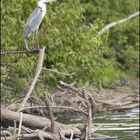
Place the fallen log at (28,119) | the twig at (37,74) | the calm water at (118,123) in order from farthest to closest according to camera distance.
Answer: the calm water at (118,123), the fallen log at (28,119), the twig at (37,74)

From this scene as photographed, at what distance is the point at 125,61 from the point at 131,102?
9.07 m

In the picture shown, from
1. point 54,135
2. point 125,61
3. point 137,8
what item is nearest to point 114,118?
point 54,135

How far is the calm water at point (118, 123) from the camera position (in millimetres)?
14806

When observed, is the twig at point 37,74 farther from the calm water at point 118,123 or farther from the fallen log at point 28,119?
the calm water at point 118,123

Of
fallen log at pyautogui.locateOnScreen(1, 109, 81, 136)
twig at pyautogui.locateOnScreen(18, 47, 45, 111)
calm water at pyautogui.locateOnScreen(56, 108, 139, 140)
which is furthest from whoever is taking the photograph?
calm water at pyautogui.locateOnScreen(56, 108, 139, 140)

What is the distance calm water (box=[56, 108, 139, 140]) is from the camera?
583 inches

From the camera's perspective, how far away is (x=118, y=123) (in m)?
17.1

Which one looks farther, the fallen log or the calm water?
the calm water

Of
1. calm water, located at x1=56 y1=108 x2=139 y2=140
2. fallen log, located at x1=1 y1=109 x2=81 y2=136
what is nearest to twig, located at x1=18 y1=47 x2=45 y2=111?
fallen log, located at x1=1 y1=109 x2=81 y2=136

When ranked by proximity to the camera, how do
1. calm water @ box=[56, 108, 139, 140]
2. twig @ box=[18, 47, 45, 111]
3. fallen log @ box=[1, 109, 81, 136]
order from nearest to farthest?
twig @ box=[18, 47, 45, 111] → fallen log @ box=[1, 109, 81, 136] → calm water @ box=[56, 108, 139, 140]

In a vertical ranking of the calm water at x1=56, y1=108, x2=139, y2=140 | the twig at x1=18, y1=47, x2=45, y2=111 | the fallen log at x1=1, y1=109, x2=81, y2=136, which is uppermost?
the twig at x1=18, y1=47, x2=45, y2=111

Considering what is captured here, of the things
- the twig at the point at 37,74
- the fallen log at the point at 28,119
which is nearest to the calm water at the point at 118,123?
the fallen log at the point at 28,119

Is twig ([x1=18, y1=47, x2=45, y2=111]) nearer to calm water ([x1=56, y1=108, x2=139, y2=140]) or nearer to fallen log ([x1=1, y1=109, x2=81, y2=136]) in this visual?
fallen log ([x1=1, y1=109, x2=81, y2=136])

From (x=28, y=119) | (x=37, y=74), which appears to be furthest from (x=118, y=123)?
(x=37, y=74)
